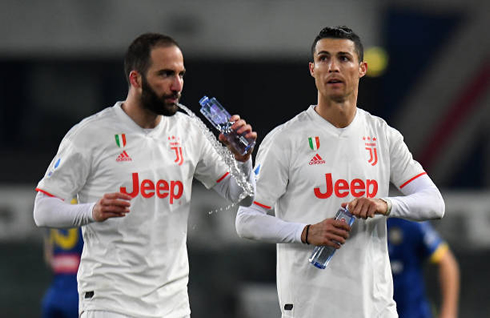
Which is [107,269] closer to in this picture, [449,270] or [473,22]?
[449,270]

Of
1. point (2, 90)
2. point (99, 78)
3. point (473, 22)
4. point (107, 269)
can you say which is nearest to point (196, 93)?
point (99, 78)

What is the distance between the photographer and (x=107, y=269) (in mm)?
5184

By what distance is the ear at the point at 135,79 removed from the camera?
209 inches

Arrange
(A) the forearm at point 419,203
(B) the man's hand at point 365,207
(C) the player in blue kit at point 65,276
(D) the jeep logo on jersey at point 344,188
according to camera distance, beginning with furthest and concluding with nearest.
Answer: (C) the player in blue kit at point 65,276 < (D) the jeep logo on jersey at point 344,188 < (A) the forearm at point 419,203 < (B) the man's hand at point 365,207

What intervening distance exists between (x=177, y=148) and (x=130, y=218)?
1.47 feet

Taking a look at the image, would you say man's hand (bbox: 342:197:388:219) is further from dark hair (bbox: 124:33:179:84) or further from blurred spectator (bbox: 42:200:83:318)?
blurred spectator (bbox: 42:200:83:318)

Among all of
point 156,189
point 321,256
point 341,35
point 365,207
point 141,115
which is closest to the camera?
point 365,207

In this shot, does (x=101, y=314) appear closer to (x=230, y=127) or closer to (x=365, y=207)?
(x=230, y=127)

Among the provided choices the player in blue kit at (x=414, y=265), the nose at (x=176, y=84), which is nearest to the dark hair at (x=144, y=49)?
the nose at (x=176, y=84)

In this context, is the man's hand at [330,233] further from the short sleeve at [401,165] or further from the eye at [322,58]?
the eye at [322,58]

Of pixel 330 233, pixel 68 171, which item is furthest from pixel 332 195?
pixel 68 171

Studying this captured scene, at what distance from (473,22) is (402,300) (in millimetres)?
13148

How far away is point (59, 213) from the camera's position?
5.07 metres

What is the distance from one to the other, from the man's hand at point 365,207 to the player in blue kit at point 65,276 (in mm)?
3022
